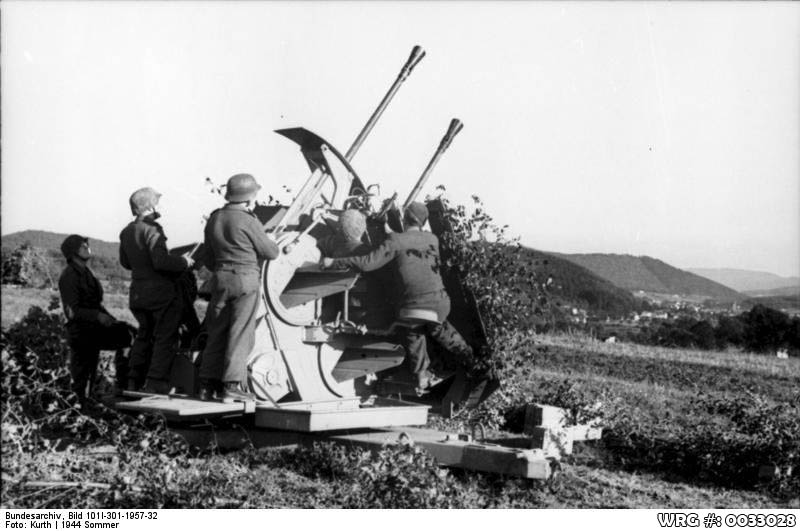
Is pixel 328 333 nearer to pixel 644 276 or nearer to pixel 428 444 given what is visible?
pixel 428 444

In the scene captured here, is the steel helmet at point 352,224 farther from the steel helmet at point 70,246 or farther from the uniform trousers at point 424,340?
the steel helmet at point 70,246

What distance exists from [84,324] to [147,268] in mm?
1050

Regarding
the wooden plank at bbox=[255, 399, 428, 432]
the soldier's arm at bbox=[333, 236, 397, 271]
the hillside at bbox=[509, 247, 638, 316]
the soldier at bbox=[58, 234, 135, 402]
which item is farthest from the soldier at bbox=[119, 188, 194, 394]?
the hillside at bbox=[509, 247, 638, 316]

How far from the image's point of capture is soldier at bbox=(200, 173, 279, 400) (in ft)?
21.0

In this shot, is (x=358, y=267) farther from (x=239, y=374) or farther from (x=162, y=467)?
(x=162, y=467)

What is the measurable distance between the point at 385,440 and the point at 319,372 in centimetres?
76

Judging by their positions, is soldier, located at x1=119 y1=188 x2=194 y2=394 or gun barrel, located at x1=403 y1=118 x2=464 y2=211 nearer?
soldier, located at x1=119 y1=188 x2=194 y2=394

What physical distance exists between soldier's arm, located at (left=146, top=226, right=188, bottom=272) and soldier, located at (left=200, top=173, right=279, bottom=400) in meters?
0.55

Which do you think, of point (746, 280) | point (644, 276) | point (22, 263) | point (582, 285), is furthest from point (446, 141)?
point (644, 276)

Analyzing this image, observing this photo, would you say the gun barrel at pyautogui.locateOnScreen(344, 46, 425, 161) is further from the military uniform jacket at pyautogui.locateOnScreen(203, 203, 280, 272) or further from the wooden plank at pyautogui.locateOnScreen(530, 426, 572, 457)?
the wooden plank at pyautogui.locateOnScreen(530, 426, 572, 457)

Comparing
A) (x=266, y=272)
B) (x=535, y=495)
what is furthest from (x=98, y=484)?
(x=535, y=495)

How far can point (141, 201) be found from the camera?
727cm

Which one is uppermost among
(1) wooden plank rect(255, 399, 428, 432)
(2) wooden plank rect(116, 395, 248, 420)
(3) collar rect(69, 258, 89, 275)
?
(3) collar rect(69, 258, 89, 275)

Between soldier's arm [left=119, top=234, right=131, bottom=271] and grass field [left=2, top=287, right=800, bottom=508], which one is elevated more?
soldier's arm [left=119, top=234, right=131, bottom=271]
